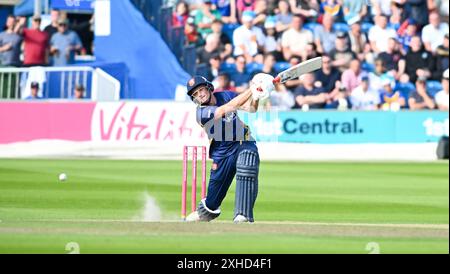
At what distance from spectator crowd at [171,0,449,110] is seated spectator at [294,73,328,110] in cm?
Answer: 2

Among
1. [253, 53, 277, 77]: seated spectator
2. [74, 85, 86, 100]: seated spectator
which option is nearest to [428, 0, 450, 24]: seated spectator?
[253, 53, 277, 77]: seated spectator

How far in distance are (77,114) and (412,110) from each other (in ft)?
22.3

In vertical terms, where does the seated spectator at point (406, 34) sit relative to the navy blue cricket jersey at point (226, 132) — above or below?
above

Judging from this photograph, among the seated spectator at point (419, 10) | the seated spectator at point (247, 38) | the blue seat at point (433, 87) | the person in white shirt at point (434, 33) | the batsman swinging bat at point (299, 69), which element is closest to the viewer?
the batsman swinging bat at point (299, 69)

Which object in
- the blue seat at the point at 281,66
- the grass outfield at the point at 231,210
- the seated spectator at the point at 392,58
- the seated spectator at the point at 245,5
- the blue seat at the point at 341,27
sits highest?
the seated spectator at the point at 245,5

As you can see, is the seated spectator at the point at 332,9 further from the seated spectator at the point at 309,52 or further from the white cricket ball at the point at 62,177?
the white cricket ball at the point at 62,177

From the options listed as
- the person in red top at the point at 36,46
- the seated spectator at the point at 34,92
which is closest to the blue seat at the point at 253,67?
the person in red top at the point at 36,46

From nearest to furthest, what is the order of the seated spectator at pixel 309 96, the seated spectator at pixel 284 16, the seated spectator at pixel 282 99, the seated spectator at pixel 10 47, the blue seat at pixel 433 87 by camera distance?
the seated spectator at pixel 282 99, the seated spectator at pixel 309 96, the seated spectator at pixel 10 47, the blue seat at pixel 433 87, the seated spectator at pixel 284 16

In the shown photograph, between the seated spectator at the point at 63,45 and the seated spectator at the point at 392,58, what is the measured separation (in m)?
6.69

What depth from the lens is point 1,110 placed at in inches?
910

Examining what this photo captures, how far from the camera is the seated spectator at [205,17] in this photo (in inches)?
1013
